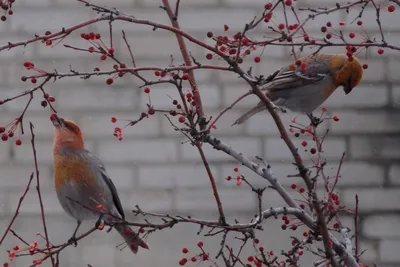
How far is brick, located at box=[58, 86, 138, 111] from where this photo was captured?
280 cm

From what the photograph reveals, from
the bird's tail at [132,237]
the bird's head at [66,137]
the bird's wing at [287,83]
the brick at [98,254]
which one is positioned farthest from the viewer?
the brick at [98,254]

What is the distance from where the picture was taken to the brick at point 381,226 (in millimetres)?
2863

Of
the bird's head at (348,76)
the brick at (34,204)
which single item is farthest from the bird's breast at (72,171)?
the brick at (34,204)

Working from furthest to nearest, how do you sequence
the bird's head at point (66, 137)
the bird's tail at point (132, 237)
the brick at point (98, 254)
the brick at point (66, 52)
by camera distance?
the brick at point (98, 254)
the brick at point (66, 52)
the bird's head at point (66, 137)
the bird's tail at point (132, 237)

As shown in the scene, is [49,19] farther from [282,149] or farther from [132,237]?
[132,237]

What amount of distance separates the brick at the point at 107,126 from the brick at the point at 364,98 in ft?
2.05

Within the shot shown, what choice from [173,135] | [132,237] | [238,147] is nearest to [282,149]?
[238,147]

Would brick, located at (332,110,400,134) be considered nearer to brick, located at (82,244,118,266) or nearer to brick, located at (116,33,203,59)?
brick, located at (116,33,203,59)

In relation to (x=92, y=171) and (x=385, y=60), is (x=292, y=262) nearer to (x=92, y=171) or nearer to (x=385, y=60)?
(x=92, y=171)

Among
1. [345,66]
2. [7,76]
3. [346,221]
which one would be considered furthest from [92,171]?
[346,221]

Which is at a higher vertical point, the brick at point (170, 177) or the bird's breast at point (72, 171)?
the brick at point (170, 177)

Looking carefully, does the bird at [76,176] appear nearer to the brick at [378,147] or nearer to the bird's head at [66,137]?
the bird's head at [66,137]

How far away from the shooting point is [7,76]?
2.81m

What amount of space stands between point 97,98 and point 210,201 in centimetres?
52
